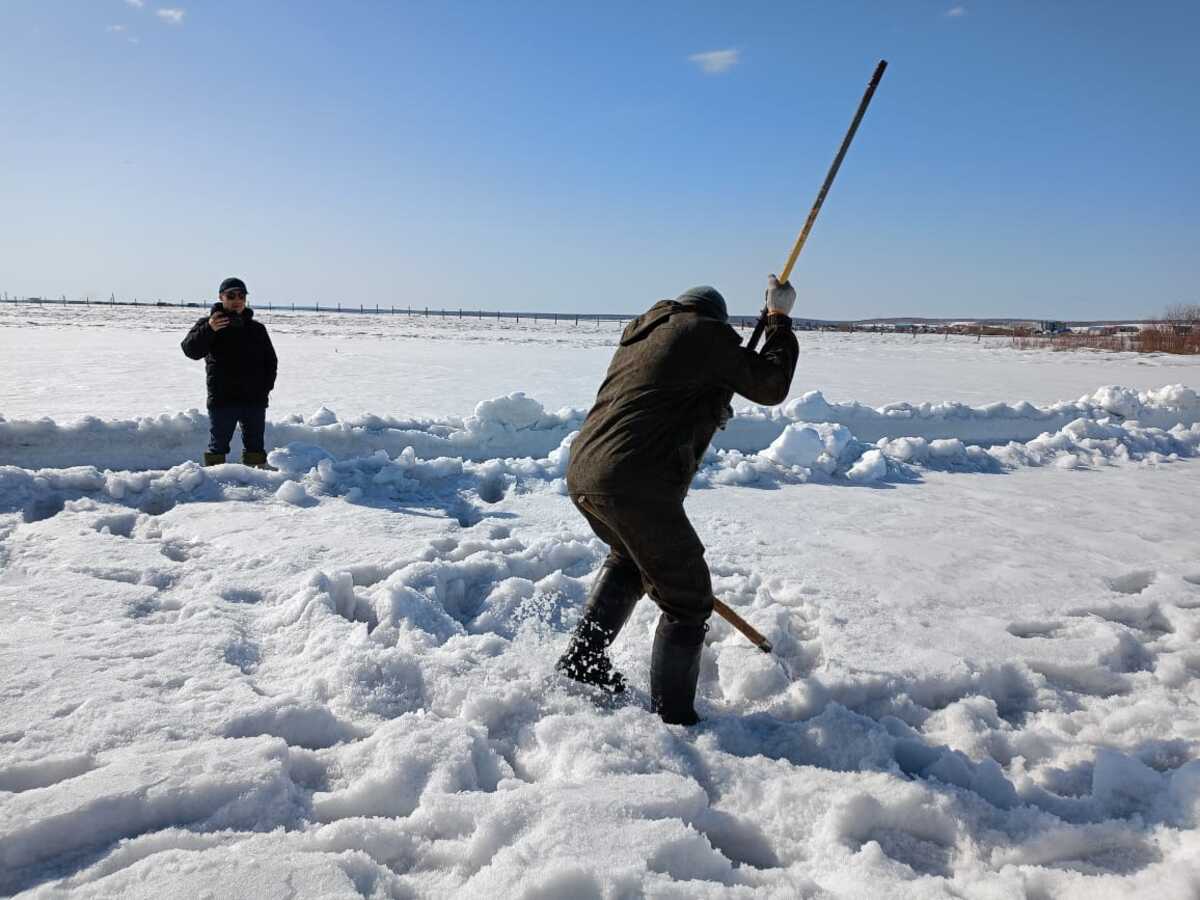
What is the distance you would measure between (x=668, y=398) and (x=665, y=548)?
46cm

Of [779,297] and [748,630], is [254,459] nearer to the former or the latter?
[748,630]

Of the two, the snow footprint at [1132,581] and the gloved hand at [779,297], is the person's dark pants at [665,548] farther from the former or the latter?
the snow footprint at [1132,581]

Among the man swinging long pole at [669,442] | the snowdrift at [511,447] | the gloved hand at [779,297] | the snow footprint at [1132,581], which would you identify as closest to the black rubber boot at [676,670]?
the man swinging long pole at [669,442]

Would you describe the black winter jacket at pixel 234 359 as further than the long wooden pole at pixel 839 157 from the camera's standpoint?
Yes

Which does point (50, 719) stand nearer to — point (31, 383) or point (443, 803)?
point (443, 803)

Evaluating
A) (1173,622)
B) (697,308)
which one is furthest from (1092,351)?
(697,308)

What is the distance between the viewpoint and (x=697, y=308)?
7.90 ft

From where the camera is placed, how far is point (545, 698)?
2619 mm

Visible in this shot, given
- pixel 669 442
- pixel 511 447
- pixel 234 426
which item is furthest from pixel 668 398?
pixel 511 447

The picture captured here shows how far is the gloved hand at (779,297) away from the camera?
2.67 metres

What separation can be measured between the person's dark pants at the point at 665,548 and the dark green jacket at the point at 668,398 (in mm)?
44

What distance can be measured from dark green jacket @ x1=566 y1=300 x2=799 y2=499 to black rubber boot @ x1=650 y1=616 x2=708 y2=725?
45 cm

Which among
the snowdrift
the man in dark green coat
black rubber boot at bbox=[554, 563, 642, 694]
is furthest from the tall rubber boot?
the man in dark green coat

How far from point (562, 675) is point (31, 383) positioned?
38.0 ft
